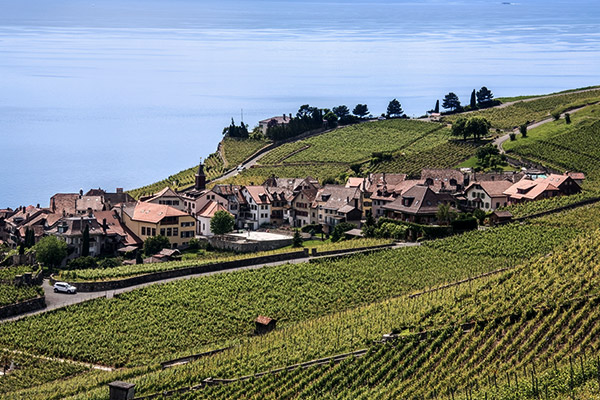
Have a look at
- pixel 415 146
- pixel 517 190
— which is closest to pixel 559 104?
pixel 415 146

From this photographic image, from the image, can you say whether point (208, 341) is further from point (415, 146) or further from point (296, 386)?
point (415, 146)

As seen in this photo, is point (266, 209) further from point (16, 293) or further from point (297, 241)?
Result: point (16, 293)

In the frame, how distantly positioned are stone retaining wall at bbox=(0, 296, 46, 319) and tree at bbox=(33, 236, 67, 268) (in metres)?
14.1

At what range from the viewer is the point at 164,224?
6612 centimetres

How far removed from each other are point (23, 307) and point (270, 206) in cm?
3187

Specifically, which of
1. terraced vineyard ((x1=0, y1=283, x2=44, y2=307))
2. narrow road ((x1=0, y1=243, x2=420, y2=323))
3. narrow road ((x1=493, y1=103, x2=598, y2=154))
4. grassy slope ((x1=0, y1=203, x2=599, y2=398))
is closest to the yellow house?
narrow road ((x1=0, y1=243, x2=420, y2=323))

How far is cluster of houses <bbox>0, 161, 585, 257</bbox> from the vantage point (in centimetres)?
6462

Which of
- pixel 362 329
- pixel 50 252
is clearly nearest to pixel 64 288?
pixel 50 252

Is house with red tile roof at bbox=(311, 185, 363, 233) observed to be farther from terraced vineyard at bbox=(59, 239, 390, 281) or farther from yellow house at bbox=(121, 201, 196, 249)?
yellow house at bbox=(121, 201, 196, 249)

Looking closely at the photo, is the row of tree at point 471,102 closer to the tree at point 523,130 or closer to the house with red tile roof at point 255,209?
the tree at point 523,130

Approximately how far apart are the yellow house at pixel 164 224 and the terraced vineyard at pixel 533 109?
48497 millimetres

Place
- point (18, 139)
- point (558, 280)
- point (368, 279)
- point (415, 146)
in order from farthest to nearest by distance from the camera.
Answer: point (18, 139) < point (415, 146) < point (368, 279) < point (558, 280)

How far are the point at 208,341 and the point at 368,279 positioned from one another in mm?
10798

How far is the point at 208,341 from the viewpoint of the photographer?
40.9 meters
